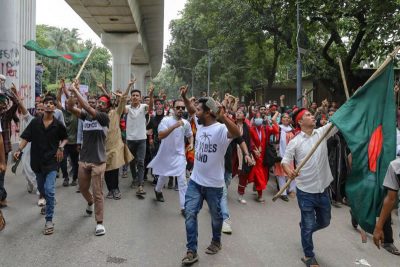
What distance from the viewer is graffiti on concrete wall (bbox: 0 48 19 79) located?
34.3 ft

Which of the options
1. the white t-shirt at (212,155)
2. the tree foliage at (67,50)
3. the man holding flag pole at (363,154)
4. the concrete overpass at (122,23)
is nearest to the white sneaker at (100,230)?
the white t-shirt at (212,155)

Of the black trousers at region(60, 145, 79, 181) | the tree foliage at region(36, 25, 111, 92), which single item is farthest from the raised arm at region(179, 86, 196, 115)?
the tree foliage at region(36, 25, 111, 92)

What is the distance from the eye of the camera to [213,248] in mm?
5039

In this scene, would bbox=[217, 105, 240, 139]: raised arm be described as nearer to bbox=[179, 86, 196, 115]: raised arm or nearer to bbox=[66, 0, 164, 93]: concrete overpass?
bbox=[179, 86, 196, 115]: raised arm

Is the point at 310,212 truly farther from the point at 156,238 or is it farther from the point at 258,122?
the point at 258,122

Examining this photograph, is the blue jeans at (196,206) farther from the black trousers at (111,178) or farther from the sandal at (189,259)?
the black trousers at (111,178)

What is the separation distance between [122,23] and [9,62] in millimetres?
10504

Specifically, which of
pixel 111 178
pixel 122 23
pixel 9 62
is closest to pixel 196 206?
pixel 111 178

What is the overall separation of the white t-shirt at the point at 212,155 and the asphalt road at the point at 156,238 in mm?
879

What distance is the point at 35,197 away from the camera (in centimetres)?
752

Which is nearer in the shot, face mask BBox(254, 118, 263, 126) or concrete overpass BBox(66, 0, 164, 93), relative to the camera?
face mask BBox(254, 118, 263, 126)

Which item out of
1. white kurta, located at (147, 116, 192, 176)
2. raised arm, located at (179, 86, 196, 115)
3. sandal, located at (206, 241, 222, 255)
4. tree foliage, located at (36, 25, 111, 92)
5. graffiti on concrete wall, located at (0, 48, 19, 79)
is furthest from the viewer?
tree foliage, located at (36, 25, 111, 92)

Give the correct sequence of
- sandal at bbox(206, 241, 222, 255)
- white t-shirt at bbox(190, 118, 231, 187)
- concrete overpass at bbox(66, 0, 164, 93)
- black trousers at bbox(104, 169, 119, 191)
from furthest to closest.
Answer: concrete overpass at bbox(66, 0, 164, 93), black trousers at bbox(104, 169, 119, 191), sandal at bbox(206, 241, 222, 255), white t-shirt at bbox(190, 118, 231, 187)

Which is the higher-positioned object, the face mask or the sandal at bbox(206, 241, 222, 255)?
the face mask
